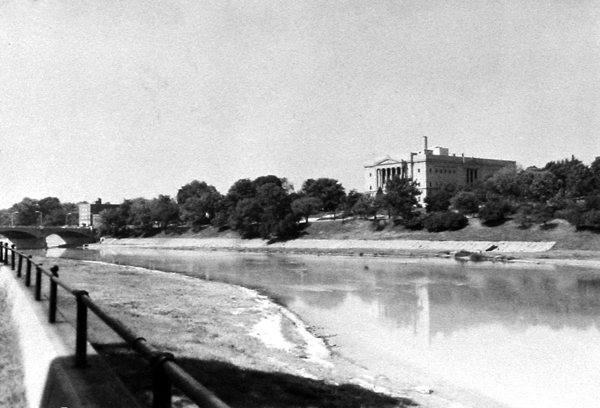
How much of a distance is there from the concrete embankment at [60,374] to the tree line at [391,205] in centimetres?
6514

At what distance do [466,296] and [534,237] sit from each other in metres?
41.7

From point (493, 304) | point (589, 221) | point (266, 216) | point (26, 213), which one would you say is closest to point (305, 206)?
point (266, 216)

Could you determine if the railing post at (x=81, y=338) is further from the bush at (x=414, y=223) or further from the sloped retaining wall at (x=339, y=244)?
the bush at (x=414, y=223)

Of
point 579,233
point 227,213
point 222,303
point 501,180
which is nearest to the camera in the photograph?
point 222,303

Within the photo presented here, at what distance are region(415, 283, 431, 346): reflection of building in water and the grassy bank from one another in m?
3.88

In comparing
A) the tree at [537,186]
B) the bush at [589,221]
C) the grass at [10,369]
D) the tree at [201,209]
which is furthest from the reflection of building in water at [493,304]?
the tree at [201,209]

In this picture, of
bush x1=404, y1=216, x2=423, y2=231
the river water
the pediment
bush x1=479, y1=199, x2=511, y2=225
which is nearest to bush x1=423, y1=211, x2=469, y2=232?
bush x1=479, y1=199, x2=511, y2=225

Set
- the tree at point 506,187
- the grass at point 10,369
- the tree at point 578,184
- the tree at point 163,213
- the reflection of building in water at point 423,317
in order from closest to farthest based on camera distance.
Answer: the grass at point 10,369
the reflection of building in water at point 423,317
the tree at point 578,184
the tree at point 506,187
the tree at point 163,213

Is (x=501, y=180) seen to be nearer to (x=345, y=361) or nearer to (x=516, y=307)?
(x=516, y=307)

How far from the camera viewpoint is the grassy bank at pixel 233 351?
9484mm

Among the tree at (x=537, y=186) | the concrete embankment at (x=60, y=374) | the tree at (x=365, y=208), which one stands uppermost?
the tree at (x=537, y=186)

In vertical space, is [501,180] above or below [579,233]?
above

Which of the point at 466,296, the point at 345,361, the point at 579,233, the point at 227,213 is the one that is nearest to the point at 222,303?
the point at 345,361

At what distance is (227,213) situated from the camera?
4414 inches
